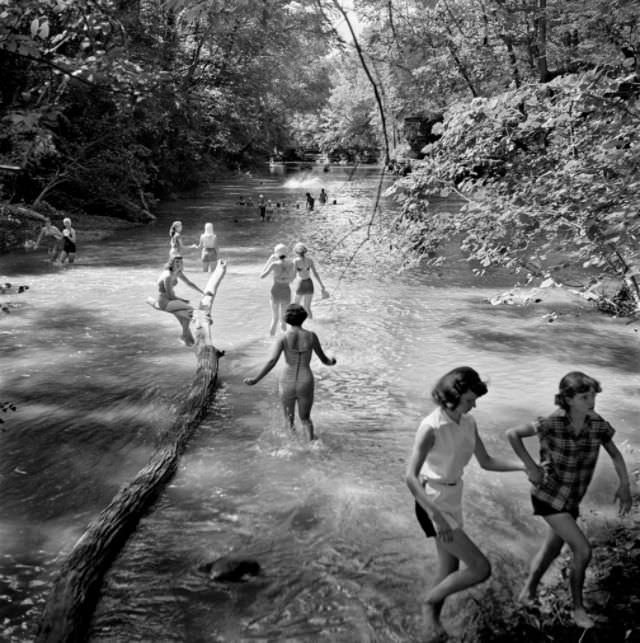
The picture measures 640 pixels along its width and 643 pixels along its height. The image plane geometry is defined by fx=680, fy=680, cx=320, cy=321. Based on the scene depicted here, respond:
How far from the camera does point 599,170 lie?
293 inches

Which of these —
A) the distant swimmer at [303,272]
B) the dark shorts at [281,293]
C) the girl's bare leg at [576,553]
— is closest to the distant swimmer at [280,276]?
the dark shorts at [281,293]

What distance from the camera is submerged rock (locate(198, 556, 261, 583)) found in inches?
237

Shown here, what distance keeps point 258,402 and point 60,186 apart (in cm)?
2873

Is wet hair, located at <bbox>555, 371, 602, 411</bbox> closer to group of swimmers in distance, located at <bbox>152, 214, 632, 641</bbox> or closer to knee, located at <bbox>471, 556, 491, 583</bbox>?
group of swimmers in distance, located at <bbox>152, 214, 632, 641</bbox>

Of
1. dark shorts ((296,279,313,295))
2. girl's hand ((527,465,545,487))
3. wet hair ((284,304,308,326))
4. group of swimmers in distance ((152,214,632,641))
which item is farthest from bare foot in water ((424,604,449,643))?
dark shorts ((296,279,313,295))

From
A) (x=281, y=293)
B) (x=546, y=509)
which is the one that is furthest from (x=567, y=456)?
(x=281, y=293)

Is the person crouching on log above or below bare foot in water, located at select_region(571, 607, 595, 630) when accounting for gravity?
above

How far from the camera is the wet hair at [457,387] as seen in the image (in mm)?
4461

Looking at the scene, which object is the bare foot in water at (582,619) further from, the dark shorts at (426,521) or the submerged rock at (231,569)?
the submerged rock at (231,569)

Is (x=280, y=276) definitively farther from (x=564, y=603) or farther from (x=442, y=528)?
(x=442, y=528)

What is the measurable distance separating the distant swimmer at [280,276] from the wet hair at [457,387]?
843 centimetres

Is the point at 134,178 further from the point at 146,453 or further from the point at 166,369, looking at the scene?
the point at 146,453

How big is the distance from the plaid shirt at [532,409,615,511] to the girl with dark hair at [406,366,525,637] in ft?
2.10

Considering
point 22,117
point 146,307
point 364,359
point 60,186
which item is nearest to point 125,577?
point 22,117
